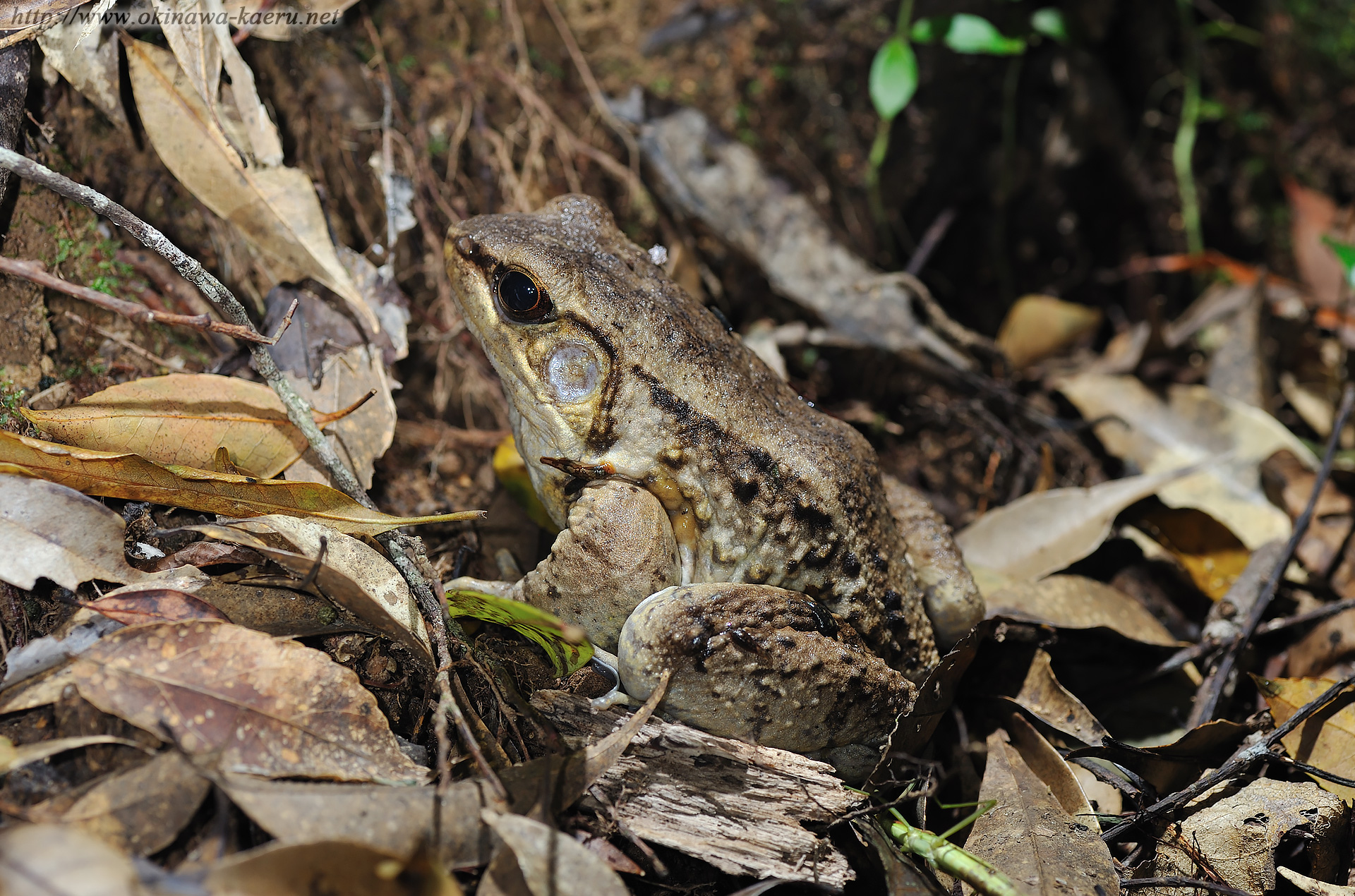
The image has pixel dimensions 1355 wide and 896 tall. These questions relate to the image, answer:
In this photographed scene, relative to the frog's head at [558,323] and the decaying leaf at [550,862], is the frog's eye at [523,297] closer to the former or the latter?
the frog's head at [558,323]

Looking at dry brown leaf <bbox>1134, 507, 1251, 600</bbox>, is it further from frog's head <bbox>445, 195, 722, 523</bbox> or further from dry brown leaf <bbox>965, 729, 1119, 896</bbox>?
frog's head <bbox>445, 195, 722, 523</bbox>

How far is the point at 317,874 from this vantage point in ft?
6.43

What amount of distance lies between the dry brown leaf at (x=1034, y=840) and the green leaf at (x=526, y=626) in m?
1.46

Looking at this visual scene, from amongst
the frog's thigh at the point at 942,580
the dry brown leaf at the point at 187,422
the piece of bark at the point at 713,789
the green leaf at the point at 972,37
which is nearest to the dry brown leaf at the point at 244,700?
the piece of bark at the point at 713,789

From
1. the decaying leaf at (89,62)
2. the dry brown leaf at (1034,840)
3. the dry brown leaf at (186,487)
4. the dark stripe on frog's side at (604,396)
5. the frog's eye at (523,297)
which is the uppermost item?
the decaying leaf at (89,62)

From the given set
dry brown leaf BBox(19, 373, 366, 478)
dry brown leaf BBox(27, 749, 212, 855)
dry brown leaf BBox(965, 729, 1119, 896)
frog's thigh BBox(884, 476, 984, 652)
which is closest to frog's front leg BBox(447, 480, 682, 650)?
dry brown leaf BBox(19, 373, 366, 478)

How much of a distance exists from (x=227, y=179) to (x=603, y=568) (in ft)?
6.92

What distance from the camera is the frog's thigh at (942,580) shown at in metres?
3.38

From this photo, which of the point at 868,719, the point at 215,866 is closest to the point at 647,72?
the point at 868,719

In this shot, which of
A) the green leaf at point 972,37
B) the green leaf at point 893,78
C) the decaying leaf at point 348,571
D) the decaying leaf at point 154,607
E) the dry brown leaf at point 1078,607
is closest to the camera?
the decaying leaf at point 154,607

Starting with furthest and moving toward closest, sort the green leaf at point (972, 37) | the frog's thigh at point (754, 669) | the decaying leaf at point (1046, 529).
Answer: the green leaf at point (972, 37) → the decaying leaf at point (1046, 529) → the frog's thigh at point (754, 669)

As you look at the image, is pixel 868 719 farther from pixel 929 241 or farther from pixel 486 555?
pixel 929 241

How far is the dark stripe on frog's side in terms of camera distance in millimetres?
3127

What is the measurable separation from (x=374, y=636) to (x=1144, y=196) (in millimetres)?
5675
